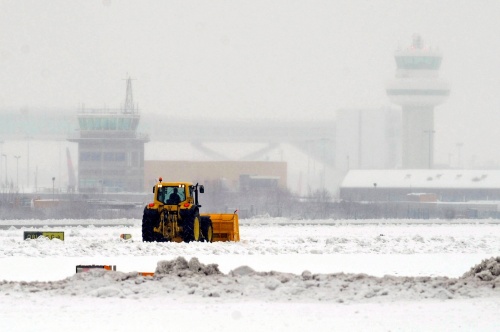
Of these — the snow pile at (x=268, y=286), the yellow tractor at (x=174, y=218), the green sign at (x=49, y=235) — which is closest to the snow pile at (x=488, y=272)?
the snow pile at (x=268, y=286)

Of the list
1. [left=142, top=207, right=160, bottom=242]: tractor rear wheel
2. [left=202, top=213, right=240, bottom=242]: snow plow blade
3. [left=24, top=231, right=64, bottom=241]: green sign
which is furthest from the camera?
[left=24, top=231, right=64, bottom=241]: green sign

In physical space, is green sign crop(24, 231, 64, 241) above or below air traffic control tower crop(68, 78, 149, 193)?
below

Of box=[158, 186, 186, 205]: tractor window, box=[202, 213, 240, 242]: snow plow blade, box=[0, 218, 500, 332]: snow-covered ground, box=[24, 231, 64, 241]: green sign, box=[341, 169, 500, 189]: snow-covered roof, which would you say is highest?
box=[341, 169, 500, 189]: snow-covered roof

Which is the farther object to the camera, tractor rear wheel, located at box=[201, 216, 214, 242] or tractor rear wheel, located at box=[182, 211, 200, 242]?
tractor rear wheel, located at box=[201, 216, 214, 242]

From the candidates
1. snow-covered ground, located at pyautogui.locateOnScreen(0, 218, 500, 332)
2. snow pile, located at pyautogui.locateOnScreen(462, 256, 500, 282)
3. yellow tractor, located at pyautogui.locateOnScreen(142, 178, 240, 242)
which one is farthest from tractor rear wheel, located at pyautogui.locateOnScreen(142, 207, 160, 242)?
snow pile, located at pyautogui.locateOnScreen(462, 256, 500, 282)

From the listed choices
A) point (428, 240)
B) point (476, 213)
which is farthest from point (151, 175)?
point (428, 240)

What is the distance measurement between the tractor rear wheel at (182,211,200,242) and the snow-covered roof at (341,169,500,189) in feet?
390

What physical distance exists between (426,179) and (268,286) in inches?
5592

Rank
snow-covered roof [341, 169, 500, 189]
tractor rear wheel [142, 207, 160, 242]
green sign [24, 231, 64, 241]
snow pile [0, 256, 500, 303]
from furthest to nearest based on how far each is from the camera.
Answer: snow-covered roof [341, 169, 500, 189] < green sign [24, 231, 64, 241] < tractor rear wheel [142, 207, 160, 242] < snow pile [0, 256, 500, 303]

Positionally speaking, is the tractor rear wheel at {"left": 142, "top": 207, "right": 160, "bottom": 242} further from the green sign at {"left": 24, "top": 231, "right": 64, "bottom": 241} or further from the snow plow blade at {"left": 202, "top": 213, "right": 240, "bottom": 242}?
Answer: the green sign at {"left": 24, "top": 231, "right": 64, "bottom": 241}

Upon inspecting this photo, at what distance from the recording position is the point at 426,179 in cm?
16138

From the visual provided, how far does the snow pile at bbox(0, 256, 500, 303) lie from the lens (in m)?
21.1

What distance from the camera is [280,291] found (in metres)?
21.4

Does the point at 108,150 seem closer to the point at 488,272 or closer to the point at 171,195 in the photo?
the point at 171,195
